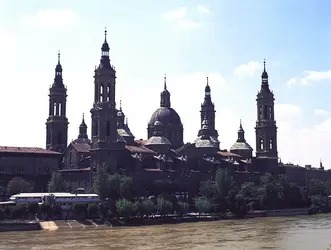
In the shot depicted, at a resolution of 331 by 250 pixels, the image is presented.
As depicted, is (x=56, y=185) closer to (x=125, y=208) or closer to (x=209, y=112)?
(x=125, y=208)

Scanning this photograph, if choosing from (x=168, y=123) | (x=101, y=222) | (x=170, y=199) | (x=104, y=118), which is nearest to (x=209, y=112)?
(x=168, y=123)

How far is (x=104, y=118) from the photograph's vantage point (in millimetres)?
88875

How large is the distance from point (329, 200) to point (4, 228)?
2503 inches

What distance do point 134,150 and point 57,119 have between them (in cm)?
1689

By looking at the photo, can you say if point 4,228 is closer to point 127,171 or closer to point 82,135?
point 127,171

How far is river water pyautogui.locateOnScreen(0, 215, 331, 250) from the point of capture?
5131 cm

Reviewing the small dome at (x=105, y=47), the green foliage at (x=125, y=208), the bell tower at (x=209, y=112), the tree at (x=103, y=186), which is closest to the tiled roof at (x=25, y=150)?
the small dome at (x=105, y=47)

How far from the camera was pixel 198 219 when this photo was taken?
77.9m

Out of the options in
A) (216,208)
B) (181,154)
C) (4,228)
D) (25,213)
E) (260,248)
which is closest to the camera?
(260,248)

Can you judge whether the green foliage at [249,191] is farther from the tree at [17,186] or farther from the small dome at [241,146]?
the tree at [17,186]

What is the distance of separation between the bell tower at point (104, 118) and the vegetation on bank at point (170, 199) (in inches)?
249

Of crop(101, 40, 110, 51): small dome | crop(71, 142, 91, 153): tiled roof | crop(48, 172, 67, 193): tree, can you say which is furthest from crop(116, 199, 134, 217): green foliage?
crop(101, 40, 110, 51): small dome

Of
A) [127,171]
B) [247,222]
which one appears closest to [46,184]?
[127,171]

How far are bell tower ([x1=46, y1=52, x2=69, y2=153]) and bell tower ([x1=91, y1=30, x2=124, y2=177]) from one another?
582 inches
